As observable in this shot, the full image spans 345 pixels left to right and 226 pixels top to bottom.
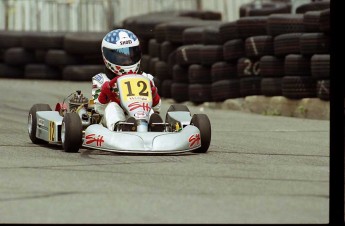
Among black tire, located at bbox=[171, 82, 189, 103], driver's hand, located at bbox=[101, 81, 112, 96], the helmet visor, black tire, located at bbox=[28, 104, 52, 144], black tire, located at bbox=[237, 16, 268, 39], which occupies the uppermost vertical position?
the helmet visor

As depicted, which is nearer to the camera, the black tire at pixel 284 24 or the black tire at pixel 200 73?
the black tire at pixel 284 24

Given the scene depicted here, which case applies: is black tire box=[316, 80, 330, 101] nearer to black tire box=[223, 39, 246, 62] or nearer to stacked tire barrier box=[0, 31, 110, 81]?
black tire box=[223, 39, 246, 62]

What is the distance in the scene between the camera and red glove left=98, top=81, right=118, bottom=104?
1007cm

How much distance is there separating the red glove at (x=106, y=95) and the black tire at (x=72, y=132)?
1.75ft

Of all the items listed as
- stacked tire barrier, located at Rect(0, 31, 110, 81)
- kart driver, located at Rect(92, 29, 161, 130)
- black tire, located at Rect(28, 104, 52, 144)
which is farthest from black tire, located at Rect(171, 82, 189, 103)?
kart driver, located at Rect(92, 29, 161, 130)

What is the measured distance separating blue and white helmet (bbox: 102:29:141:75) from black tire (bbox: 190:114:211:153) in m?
0.85

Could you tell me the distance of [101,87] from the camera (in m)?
10.2

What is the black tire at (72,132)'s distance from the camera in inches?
373

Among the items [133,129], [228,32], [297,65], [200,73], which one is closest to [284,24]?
[297,65]

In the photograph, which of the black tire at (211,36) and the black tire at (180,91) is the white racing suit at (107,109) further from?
the black tire at (180,91)

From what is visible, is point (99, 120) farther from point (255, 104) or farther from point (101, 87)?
point (255, 104)

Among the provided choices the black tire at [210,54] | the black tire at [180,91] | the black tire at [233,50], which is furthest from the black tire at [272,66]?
the black tire at [180,91]

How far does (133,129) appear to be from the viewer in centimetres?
958

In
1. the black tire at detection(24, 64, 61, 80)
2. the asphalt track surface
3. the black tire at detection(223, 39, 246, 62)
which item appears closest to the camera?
the asphalt track surface
